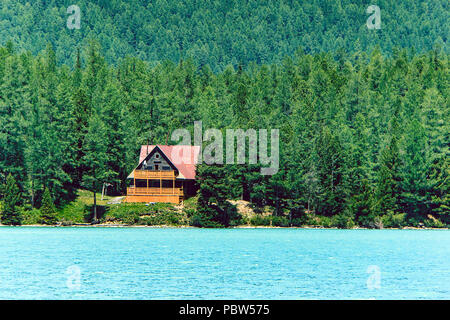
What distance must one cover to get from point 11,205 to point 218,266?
40.8 metres

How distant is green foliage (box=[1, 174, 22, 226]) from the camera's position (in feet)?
263

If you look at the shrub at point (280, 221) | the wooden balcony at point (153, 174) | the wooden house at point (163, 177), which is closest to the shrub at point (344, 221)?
the shrub at point (280, 221)

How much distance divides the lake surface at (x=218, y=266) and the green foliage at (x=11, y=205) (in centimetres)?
710

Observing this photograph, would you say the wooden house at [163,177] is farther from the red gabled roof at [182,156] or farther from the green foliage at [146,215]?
the green foliage at [146,215]

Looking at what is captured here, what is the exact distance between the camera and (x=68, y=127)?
91000 millimetres

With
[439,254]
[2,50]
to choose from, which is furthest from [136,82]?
[439,254]

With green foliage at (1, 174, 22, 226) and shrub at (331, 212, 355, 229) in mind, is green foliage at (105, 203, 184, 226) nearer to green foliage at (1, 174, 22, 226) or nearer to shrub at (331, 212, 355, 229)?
green foliage at (1, 174, 22, 226)

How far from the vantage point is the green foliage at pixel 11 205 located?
263 feet

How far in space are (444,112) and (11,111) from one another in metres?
52.4

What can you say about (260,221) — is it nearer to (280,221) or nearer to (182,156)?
(280,221)

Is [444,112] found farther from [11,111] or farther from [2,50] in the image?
[2,50]

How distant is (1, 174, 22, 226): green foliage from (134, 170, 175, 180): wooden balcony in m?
15.0

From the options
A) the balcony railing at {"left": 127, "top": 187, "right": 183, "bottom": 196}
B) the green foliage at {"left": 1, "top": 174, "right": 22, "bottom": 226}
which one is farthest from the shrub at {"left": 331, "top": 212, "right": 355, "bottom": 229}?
the green foliage at {"left": 1, "top": 174, "right": 22, "bottom": 226}

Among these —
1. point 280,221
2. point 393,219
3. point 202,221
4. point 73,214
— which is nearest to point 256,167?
point 280,221
